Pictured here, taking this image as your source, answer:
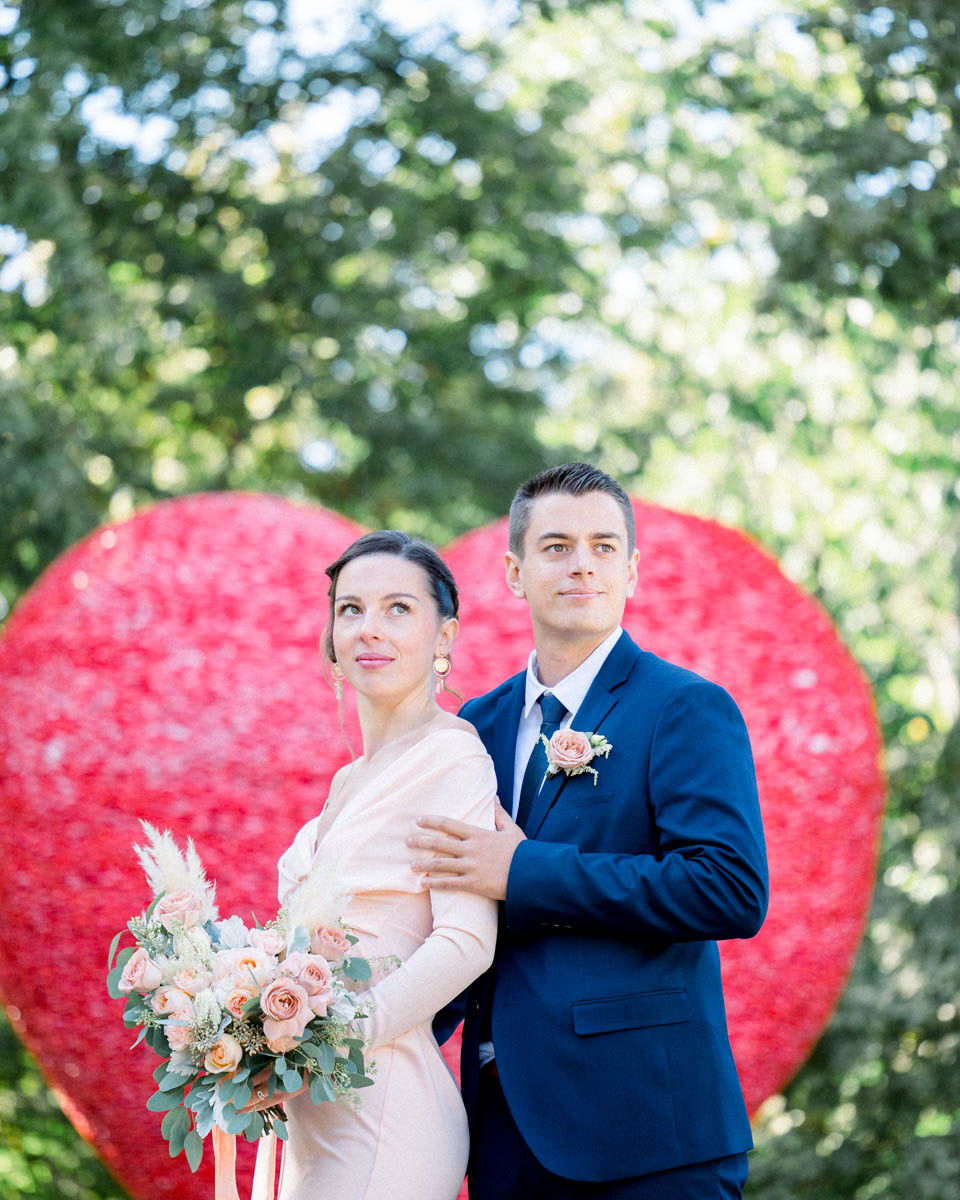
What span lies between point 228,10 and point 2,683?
11.0 ft

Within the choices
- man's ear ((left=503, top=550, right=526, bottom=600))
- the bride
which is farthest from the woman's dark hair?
man's ear ((left=503, top=550, right=526, bottom=600))

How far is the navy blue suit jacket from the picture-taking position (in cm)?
227

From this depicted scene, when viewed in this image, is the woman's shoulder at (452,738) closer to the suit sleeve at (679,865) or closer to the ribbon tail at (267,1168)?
the suit sleeve at (679,865)

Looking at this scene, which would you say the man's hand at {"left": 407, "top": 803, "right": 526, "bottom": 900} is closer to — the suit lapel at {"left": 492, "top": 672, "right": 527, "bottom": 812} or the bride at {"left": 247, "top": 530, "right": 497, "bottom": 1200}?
the bride at {"left": 247, "top": 530, "right": 497, "bottom": 1200}

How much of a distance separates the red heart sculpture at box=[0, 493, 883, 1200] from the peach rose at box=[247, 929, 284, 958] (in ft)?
4.97

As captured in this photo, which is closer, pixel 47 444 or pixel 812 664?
pixel 812 664

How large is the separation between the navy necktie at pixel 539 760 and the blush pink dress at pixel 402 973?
0.33 feet

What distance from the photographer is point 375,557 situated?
2.64 m

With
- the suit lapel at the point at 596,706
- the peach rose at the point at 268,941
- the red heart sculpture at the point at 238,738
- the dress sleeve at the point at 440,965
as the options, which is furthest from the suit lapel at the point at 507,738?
the red heart sculpture at the point at 238,738

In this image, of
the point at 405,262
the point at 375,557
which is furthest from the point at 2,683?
the point at 405,262

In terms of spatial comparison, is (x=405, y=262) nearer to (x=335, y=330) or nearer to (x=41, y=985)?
(x=335, y=330)

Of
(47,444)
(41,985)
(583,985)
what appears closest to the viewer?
(583,985)

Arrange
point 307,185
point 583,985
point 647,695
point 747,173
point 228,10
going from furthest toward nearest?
point 747,173 < point 307,185 < point 228,10 < point 647,695 < point 583,985

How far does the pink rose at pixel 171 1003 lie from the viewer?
2.10m
